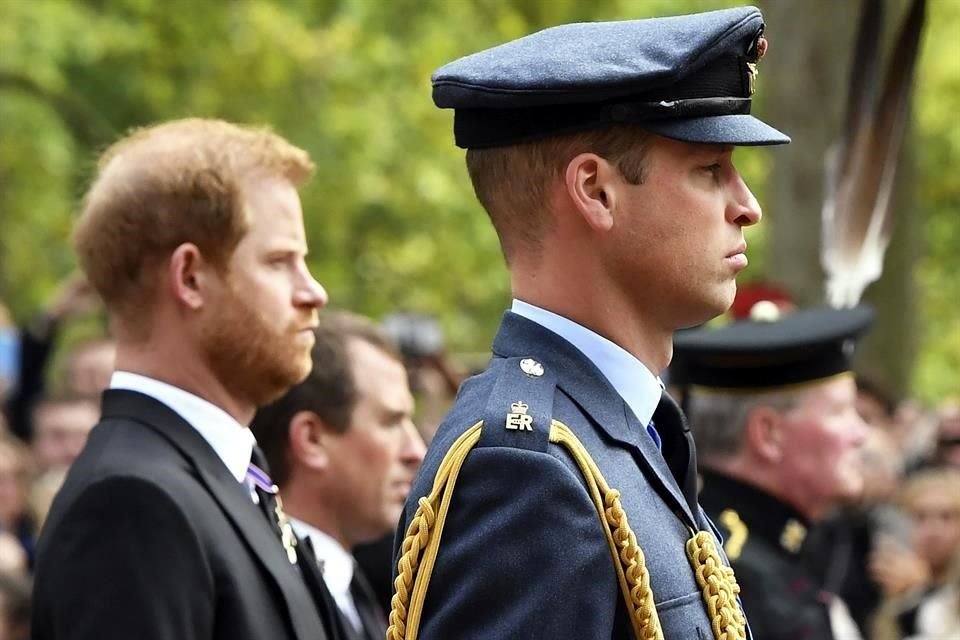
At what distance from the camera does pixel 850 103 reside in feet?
19.0

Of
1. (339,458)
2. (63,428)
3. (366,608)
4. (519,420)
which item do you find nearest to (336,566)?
(366,608)

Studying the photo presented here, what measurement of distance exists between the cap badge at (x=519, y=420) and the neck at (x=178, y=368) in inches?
49.4

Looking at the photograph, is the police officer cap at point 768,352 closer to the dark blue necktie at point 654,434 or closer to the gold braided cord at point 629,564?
the dark blue necktie at point 654,434

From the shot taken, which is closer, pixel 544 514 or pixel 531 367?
pixel 544 514

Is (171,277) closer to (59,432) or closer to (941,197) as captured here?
(59,432)

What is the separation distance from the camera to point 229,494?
3.58 meters

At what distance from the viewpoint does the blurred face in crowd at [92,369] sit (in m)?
8.01

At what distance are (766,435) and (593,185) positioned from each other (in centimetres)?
301

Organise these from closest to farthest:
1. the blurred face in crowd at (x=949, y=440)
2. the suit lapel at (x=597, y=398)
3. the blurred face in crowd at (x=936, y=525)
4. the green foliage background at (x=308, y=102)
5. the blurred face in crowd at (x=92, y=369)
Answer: the suit lapel at (x=597, y=398), the blurred face in crowd at (x=92, y=369), the blurred face in crowd at (x=936, y=525), the blurred face in crowd at (x=949, y=440), the green foliage background at (x=308, y=102)

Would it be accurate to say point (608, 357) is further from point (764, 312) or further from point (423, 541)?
point (764, 312)

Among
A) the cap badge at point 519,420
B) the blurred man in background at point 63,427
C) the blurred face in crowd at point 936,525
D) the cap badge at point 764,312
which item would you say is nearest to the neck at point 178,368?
the cap badge at point 519,420

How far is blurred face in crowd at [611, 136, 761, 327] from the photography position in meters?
2.67

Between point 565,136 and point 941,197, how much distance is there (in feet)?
61.4

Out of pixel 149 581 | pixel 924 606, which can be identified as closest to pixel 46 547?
pixel 149 581
